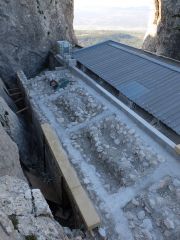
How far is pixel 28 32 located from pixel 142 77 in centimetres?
1397

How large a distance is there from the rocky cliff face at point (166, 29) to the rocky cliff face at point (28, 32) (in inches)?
492

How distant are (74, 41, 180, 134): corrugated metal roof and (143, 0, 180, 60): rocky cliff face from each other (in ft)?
33.5

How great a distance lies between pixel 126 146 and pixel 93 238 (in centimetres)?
529

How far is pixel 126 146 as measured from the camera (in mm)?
14781

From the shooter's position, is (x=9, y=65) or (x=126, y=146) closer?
(x=126, y=146)

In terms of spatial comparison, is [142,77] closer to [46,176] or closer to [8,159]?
[46,176]

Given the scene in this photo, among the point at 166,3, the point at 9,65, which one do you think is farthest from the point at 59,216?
the point at 166,3

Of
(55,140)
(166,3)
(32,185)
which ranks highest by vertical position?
(166,3)

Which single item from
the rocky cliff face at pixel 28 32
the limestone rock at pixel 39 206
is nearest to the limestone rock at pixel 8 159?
the limestone rock at pixel 39 206

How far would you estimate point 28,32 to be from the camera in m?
27.7

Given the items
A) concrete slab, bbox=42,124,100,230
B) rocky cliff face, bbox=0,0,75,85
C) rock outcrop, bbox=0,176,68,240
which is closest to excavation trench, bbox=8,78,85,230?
concrete slab, bbox=42,124,100,230

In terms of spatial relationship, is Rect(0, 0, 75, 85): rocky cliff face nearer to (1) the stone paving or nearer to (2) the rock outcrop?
(1) the stone paving

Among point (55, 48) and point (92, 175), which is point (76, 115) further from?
point (55, 48)

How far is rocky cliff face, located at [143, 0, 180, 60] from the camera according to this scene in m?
33.0
